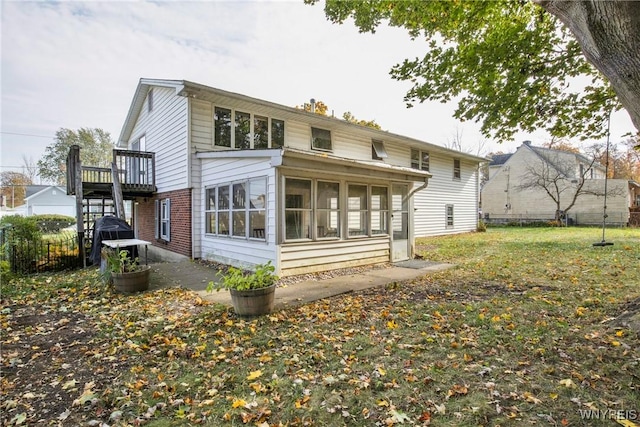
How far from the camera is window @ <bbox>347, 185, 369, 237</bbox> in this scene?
29.3 feet

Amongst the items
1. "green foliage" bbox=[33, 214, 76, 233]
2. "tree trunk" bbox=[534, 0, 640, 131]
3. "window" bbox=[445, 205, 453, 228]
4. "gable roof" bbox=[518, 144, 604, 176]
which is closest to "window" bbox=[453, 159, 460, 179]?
"window" bbox=[445, 205, 453, 228]

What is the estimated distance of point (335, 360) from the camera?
143 inches

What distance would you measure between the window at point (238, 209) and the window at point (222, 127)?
1.93 metres

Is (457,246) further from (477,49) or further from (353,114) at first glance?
(353,114)

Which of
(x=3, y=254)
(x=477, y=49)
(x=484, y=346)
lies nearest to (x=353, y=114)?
(x=477, y=49)

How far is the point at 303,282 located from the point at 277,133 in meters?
6.68

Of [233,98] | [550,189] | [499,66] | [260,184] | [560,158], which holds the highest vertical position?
[560,158]

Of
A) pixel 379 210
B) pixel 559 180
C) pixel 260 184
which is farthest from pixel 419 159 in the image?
pixel 559 180

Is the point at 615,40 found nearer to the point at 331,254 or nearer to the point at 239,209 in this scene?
the point at 331,254

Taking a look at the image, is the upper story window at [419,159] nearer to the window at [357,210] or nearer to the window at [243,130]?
the window at [357,210]

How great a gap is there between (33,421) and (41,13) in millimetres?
8927

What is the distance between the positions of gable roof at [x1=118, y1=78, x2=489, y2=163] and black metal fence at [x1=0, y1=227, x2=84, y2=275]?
619cm

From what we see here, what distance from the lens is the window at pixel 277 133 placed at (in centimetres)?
1188

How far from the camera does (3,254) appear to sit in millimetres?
9211
